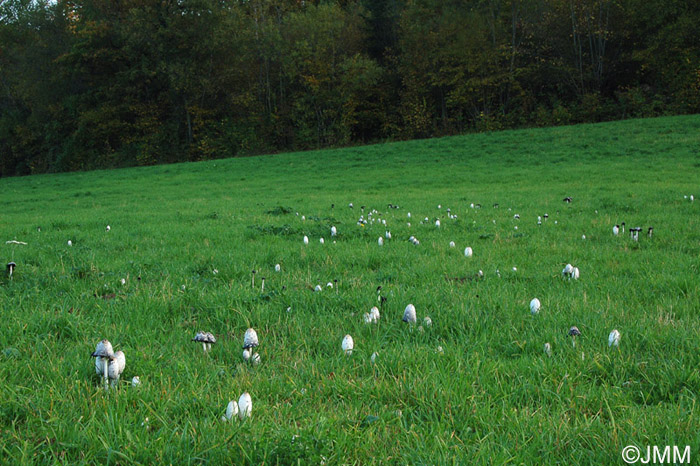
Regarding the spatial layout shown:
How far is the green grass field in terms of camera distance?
235 centimetres

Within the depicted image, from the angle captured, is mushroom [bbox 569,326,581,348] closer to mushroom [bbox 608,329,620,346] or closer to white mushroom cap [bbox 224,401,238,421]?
mushroom [bbox 608,329,620,346]

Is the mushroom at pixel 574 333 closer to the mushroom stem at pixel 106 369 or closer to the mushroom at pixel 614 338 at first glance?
the mushroom at pixel 614 338

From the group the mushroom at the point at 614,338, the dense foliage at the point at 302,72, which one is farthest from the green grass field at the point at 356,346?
the dense foliage at the point at 302,72

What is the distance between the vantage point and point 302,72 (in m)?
47.8

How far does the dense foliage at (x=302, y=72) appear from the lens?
4222 centimetres

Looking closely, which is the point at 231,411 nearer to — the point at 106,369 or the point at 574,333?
the point at 106,369

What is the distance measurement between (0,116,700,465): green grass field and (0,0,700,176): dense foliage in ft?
127

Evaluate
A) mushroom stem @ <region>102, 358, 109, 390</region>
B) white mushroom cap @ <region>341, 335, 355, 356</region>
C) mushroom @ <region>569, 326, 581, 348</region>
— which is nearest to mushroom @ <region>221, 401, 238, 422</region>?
mushroom stem @ <region>102, 358, 109, 390</region>

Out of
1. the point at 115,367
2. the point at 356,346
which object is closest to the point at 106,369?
the point at 115,367

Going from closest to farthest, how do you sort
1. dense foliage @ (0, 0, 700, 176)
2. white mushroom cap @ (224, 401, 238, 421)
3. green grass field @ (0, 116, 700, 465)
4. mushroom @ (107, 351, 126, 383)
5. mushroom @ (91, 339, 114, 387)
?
green grass field @ (0, 116, 700, 465) < white mushroom cap @ (224, 401, 238, 421) < mushroom @ (91, 339, 114, 387) < mushroom @ (107, 351, 126, 383) < dense foliage @ (0, 0, 700, 176)

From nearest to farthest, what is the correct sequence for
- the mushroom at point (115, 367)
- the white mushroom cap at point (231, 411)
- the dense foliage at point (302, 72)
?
the white mushroom cap at point (231, 411) → the mushroom at point (115, 367) → the dense foliage at point (302, 72)

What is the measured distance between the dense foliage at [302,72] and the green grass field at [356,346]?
38575 millimetres

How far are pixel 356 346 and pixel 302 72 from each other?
47651 millimetres

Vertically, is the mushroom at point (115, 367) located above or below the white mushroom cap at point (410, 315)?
above
